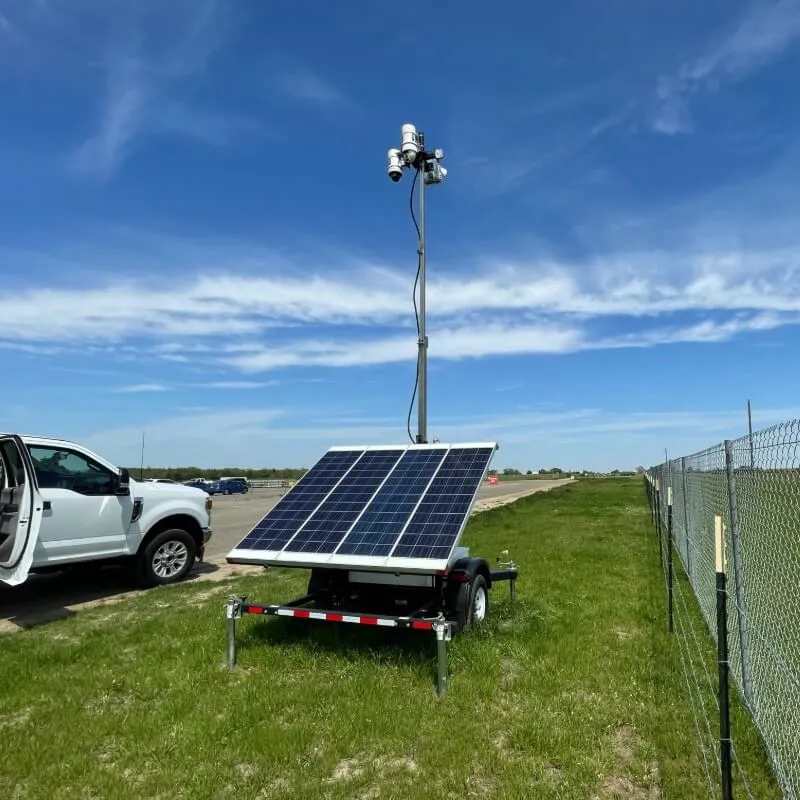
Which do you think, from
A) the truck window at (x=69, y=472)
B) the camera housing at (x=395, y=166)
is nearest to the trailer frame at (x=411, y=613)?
the truck window at (x=69, y=472)

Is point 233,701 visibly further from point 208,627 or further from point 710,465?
point 710,465

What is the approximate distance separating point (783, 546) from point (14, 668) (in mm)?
6546

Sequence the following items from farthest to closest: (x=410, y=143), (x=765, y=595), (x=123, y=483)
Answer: (x=123, y=483)
(x=410, y=143)
(x=765, y=595)

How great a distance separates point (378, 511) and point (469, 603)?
127 centimetres

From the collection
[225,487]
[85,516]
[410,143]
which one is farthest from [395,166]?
[225,487]

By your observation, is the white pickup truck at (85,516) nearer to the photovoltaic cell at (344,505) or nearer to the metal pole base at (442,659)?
the photovoltaic cell at (344,505)

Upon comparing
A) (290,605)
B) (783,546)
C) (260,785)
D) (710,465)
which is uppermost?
(710,465)

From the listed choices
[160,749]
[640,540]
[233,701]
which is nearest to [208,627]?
A: [233,701]

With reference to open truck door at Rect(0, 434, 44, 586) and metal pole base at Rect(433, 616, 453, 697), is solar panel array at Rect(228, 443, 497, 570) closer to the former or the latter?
metal pole base at Rect(433, 616, 453, 697)

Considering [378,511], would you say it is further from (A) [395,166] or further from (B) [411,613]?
(A) [395,166]

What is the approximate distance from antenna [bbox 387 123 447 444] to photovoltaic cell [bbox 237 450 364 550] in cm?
135

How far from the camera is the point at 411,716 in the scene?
470 centimetres

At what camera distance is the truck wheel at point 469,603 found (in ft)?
20.2

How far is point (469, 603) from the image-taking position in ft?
20.6
